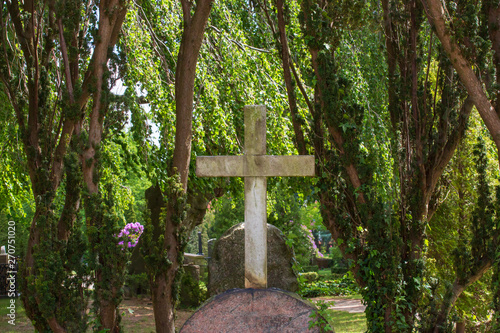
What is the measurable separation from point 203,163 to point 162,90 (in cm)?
322

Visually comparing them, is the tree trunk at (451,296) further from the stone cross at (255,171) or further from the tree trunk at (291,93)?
the tree trunk at (291,93)

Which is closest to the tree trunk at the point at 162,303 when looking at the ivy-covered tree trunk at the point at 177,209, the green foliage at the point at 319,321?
the ivy-covered tree trunk at the point at 177,209

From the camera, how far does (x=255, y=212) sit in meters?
4.25

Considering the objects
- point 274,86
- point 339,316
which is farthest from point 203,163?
point 339,316

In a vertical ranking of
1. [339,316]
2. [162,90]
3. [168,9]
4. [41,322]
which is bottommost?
[339,316]

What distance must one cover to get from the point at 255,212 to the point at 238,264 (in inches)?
208

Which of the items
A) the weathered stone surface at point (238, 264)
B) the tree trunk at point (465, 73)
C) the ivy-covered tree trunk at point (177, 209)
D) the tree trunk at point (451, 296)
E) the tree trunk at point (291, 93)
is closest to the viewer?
the tree trunk at point (465, 73)

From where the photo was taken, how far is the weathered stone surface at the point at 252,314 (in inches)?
158

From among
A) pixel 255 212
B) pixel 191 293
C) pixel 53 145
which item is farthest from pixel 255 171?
pixel 191 293

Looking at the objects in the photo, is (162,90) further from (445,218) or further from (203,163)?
(445,218)

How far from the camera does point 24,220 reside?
1359 centimetres

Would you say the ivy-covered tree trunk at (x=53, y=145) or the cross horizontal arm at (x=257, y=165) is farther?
the ivy-covered tree trunk at (x=53, y=145)

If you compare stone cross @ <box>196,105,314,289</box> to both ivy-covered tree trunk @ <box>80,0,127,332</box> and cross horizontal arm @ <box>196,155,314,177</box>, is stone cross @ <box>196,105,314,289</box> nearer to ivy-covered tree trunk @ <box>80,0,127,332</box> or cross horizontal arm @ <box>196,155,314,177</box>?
cross horizontal arm @ <box>196,155,314,177</box>

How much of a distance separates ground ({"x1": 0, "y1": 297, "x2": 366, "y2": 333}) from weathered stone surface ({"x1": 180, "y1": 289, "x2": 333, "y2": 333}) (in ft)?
10.7
